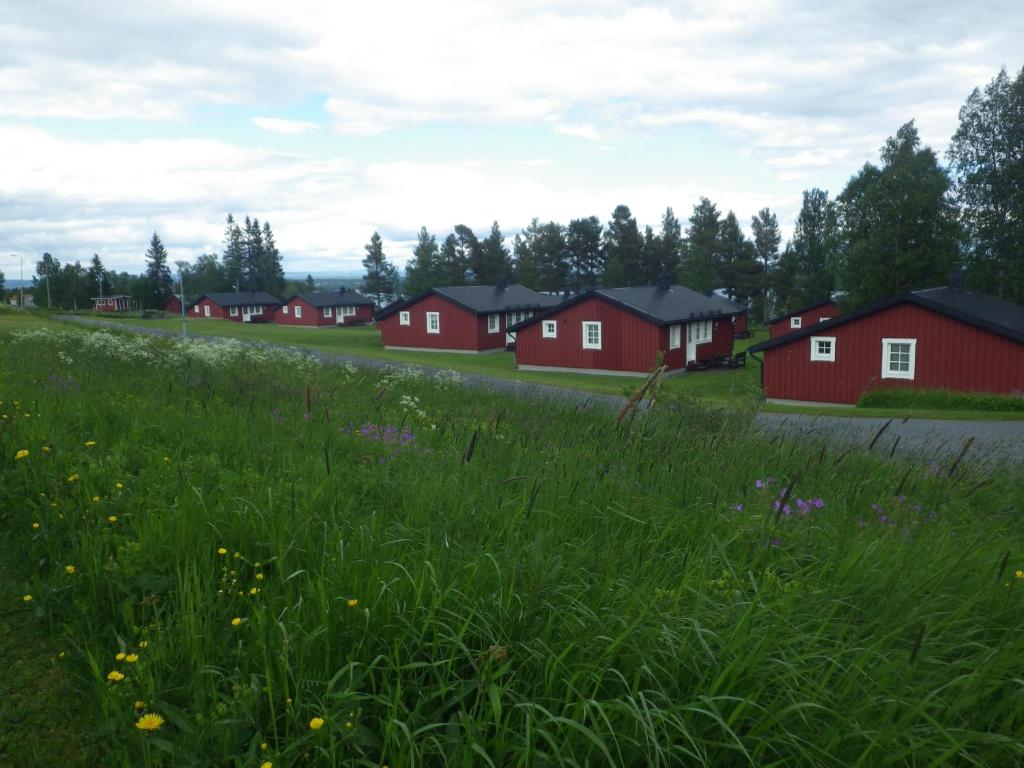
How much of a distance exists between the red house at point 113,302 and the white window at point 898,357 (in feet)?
292

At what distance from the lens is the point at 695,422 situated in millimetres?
7891

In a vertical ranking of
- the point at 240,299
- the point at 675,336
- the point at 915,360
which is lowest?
the point at 915,360

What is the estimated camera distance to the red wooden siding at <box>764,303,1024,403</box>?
77.6 ft

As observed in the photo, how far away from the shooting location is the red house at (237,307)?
8281 cm

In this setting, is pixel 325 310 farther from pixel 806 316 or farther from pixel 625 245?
pixel 806 316

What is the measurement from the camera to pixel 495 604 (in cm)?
264

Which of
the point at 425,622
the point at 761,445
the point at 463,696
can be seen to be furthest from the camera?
the point at 761,445

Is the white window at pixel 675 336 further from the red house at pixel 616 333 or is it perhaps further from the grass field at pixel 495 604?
the grass field at pixel 495 604

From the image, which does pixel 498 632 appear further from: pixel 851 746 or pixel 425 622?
pixel 851 746

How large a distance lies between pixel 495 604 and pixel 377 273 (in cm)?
9797

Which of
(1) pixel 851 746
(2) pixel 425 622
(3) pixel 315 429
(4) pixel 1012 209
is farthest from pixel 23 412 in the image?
(4) pixel 1012 209

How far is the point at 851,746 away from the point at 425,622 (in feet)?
4.42

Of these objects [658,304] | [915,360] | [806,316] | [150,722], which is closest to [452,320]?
[658,304]

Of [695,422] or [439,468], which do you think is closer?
[439,468]
